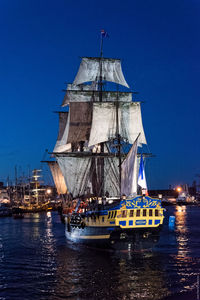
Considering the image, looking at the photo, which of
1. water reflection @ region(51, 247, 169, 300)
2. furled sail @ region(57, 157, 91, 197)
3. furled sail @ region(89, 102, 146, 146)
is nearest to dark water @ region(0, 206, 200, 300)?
water reflection @ region(51, 247, 169, 300)

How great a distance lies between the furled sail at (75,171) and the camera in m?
59.0

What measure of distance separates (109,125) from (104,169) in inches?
281

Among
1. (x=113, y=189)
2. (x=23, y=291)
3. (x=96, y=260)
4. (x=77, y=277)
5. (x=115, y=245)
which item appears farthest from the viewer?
(x=113, y=189)

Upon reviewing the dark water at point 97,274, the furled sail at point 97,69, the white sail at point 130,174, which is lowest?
the dark water at point 97,274

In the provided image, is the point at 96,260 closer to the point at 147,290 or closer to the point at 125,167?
the point at 147,290

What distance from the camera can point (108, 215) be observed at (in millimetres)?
36312

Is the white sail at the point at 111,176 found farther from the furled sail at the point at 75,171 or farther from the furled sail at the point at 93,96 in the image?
the furled sail at the point at 93,96

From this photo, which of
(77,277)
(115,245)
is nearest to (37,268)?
(77,277)

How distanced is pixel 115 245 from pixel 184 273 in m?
9.44

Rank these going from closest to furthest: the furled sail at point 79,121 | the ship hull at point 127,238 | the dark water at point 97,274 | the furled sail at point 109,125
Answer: the dark water at point 97,274
the ship hull at point 127,238
the furled sail at point 109,125
the furled sail at point 79,121

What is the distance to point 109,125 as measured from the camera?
5794cm

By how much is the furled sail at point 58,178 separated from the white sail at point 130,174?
2557 centimetres

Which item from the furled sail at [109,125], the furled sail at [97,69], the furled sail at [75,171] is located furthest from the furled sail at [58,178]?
the furled sail at [97,69]

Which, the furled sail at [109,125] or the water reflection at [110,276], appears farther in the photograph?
the furled sail at [109,125]
